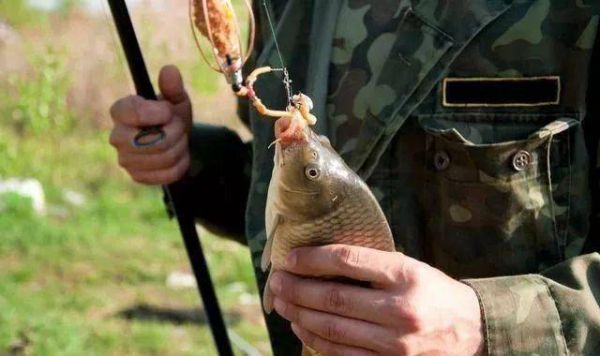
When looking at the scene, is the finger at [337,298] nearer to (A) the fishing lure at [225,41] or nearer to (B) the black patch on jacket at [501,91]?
(A) the fishing lure at [225,41]

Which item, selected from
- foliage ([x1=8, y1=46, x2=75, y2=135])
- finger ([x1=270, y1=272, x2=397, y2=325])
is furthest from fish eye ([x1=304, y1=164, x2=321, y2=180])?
foliage ([x1=8, y1=46, x2=75, y2=135])

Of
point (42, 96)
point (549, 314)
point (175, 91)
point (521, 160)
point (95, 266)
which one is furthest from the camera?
point (42, 96)

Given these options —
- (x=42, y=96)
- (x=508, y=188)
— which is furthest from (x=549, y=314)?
(x=42, y=96)

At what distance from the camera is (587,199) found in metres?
2.07

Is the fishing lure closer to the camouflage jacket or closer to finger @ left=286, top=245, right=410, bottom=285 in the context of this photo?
the camouflage jacket

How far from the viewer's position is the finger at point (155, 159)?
2.59 m

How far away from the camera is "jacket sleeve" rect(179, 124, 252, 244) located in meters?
2.75

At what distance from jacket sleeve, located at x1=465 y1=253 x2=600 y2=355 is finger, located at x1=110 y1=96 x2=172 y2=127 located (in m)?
1.05

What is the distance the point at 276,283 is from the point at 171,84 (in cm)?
96

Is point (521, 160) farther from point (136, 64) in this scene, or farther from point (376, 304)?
point (136, 64)

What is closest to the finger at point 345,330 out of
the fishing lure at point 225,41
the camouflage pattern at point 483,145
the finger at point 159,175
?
the camouflage pattern at point 483,145

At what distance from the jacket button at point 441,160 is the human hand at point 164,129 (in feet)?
2.66

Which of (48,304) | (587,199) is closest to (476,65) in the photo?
A: (587,199)

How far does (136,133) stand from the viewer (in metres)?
2.59
